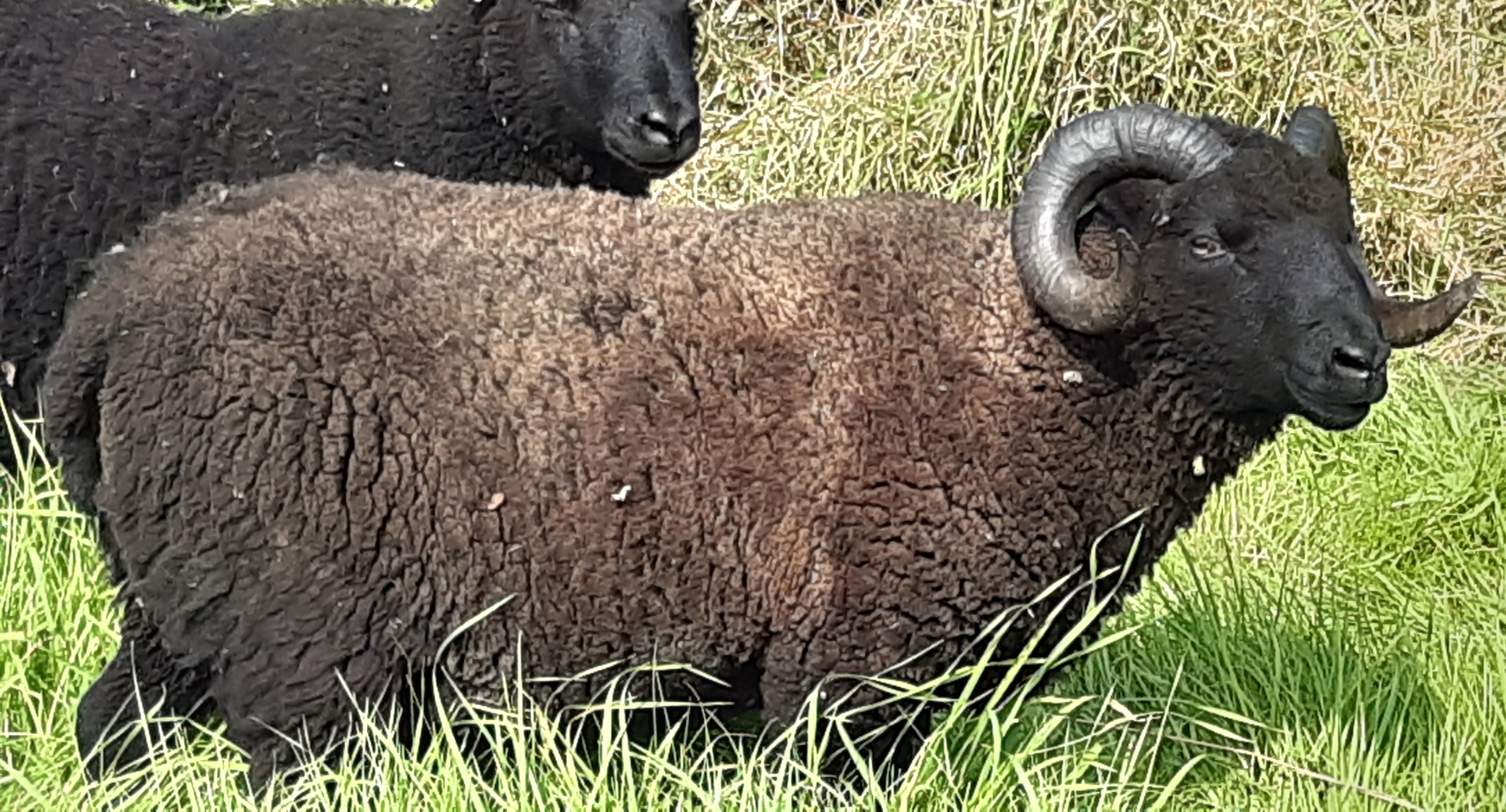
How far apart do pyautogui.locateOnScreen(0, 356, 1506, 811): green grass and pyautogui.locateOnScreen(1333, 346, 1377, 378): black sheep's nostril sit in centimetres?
82

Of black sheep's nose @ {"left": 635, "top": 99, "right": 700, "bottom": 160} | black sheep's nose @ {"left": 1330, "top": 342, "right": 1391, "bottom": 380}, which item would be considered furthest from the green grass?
Result: black sheep's nose @ {"left": 635, "top": 99, "right": 700, "bottom": 160}

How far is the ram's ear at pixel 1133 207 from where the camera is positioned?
406cm

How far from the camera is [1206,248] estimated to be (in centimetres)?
398

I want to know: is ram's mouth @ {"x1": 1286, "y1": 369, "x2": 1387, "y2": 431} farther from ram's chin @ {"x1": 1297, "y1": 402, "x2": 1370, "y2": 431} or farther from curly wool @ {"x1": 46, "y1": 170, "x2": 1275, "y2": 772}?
curly wool @ {"x1": 46, "y1": 170, "x2": 1275, "y2": 772}

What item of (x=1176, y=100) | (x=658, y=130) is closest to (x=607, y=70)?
(x=658, y=130)

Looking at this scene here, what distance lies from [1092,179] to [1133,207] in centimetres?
13

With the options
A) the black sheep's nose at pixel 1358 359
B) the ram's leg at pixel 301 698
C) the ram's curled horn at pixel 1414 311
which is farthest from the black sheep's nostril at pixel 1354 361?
the ram's leg at pixel 301 698

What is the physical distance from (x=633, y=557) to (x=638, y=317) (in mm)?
523

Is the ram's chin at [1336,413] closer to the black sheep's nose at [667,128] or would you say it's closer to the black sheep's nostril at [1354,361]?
the black sheep's nostril at [1354,361]

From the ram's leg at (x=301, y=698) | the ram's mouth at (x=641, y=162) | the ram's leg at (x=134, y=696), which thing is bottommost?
the ram's leg at (x=134, y=696)

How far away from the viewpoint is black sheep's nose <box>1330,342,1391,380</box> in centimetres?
380

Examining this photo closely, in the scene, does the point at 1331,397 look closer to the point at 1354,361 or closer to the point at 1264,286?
the point at 1354,361

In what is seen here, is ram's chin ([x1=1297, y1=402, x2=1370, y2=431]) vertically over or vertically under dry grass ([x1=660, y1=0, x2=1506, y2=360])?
over

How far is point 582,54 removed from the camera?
5.85 meters
